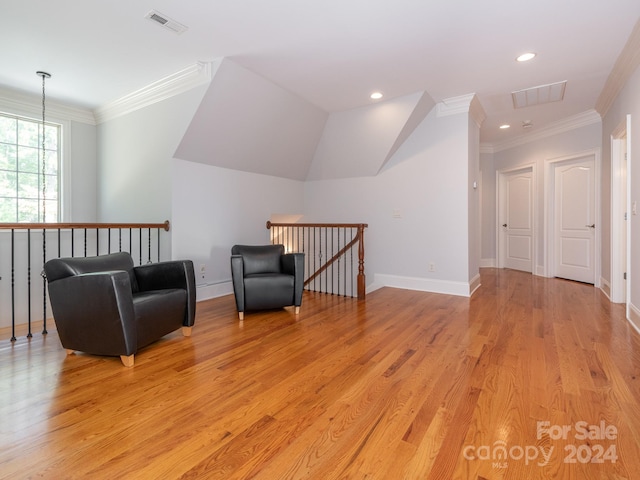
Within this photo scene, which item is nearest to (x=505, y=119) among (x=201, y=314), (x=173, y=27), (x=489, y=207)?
(x=489, y=207)

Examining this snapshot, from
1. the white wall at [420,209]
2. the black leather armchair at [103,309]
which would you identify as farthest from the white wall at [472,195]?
the black leather armchair at [103,309]

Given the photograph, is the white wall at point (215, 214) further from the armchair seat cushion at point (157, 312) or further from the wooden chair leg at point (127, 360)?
the wooden chair leg at point (127, 360)

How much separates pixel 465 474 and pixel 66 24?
4101 mm

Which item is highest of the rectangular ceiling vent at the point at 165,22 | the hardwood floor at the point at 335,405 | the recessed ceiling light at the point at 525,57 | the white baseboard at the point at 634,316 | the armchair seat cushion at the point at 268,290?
the recessed ceiling light at the point at 525,57

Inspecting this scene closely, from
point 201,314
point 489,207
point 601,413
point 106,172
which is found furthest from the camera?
point 489,207

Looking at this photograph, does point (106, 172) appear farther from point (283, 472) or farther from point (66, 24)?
point (283, 472)

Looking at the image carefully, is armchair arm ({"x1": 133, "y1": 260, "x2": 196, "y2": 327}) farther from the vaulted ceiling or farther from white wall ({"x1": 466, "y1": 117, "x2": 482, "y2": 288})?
white wall ({"x1": 466, "y1": 117, "x2": 482, "y2": 288})

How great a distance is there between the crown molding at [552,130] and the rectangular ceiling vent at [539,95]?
1008 mm

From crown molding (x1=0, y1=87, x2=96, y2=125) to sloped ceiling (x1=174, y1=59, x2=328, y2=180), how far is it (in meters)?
2.16

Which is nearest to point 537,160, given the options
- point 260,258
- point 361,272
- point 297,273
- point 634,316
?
point 634,316

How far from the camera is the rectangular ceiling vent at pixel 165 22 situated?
253 centimetres

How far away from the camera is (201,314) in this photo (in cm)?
349

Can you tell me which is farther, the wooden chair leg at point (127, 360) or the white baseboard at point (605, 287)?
the white baseboard at point (605, 287)

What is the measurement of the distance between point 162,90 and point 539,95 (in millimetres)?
4800
